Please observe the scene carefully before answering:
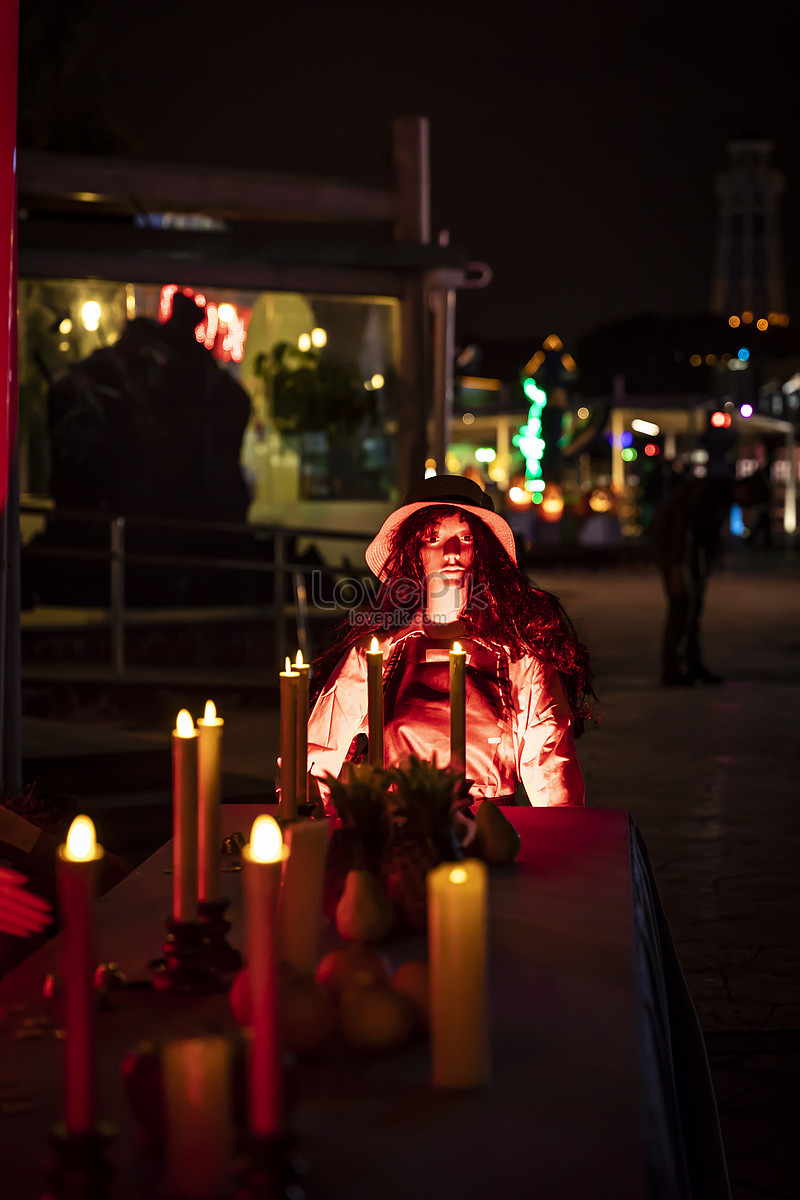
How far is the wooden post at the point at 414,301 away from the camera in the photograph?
39.1 ft

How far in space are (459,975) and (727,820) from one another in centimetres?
553

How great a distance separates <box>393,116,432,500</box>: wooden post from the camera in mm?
11906

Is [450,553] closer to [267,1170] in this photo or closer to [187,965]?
[187,965]

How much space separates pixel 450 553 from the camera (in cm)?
375

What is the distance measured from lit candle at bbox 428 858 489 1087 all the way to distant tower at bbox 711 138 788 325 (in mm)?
113982

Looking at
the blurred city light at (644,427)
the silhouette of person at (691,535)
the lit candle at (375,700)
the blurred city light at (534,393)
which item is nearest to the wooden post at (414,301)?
the silhouette of person at (691,535)

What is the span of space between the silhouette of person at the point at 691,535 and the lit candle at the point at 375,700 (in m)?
8.37

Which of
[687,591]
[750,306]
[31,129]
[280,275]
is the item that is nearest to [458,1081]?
[687,591]

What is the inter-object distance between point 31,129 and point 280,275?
51.3ft

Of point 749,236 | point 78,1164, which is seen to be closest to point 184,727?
point 78,1164

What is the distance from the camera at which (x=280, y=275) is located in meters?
11.7

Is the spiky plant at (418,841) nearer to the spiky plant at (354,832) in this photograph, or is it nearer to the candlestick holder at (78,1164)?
the spiky plant at (354,832)

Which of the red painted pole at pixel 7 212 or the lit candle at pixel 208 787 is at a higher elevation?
the red painted pole at pixel 7 212

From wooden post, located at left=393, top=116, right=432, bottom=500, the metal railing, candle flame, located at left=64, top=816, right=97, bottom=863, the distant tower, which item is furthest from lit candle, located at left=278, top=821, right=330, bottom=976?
the distant tower
